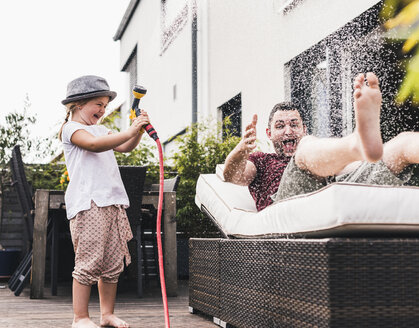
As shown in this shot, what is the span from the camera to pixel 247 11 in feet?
21.6

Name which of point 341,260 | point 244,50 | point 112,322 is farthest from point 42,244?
point 244,50

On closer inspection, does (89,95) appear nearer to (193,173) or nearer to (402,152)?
(402,152)

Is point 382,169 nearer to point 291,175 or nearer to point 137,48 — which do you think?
point 291,175

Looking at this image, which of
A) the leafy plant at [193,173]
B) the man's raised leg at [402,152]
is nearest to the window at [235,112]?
the leafy plant at [193,173]

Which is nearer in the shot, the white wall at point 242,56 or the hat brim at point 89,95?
the hat brim at point 89,95

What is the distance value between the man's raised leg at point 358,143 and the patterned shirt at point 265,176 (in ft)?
2.35

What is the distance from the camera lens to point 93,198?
2.56 metres

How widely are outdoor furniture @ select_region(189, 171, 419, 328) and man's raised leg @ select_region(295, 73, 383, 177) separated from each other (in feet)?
A: 0.50

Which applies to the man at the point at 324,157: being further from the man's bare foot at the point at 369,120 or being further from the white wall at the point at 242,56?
the white wall at the point at 242,56

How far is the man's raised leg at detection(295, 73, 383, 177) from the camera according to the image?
5.74 feet

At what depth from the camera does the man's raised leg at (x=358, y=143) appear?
1749mm

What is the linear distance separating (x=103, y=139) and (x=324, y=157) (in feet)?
3.20

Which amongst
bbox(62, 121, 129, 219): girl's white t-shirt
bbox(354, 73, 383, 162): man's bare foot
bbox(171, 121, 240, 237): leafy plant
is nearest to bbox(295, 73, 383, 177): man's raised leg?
bbox(354, 73, 383, 162): man's bare foot

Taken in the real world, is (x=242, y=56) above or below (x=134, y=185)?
above
